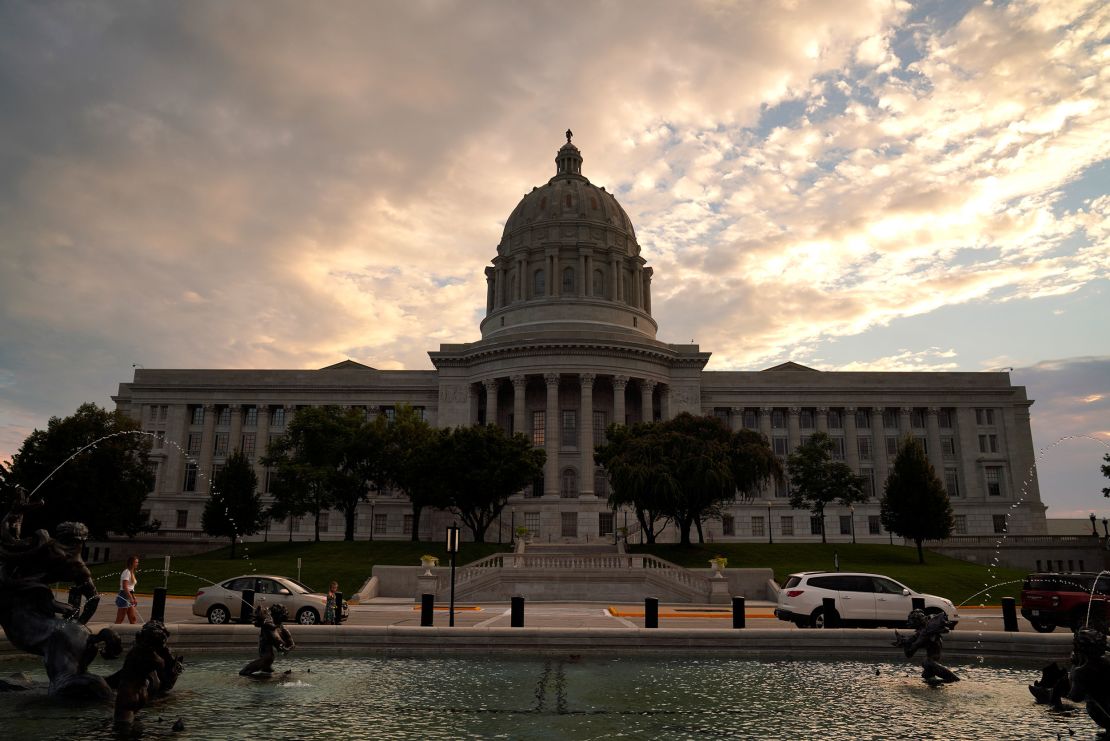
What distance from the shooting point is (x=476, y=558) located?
167 ft

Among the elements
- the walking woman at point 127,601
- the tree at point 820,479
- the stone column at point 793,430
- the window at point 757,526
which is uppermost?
the stone column at point 793,430

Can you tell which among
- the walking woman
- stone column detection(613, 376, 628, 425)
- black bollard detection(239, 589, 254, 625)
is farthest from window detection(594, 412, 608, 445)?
the walking woman

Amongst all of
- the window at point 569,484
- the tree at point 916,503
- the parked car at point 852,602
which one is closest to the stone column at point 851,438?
the tree at point 916,503

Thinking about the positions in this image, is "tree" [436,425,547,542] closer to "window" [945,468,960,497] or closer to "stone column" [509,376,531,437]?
"stone column" [509,376,531,437]

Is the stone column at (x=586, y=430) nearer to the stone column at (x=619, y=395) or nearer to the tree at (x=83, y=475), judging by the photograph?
the stone column at (x=619, y=395)

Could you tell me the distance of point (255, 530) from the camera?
60125 millimetres

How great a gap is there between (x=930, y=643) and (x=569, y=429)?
59.2 meters

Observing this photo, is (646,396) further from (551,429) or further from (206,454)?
(206,454)

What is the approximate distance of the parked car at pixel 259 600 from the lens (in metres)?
23.5

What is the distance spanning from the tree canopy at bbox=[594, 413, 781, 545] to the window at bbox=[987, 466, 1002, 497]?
40.1 meters

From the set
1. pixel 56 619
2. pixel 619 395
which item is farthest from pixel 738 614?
pixel 619 395

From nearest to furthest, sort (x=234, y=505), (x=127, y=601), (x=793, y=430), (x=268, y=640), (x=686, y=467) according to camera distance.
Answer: (x=268, y=640) → (x=127, y=601) → (x=686, y=467) → (x=234, y=505) → (x=793, y=430)

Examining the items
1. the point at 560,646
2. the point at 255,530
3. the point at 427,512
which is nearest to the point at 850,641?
the point at 560,646

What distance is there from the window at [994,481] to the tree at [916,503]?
26.0m
